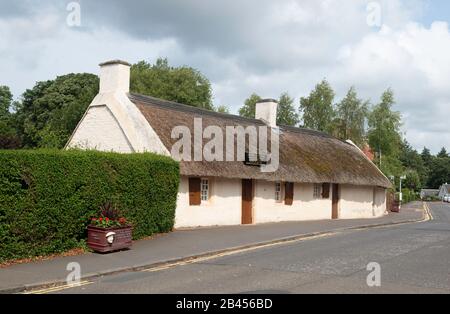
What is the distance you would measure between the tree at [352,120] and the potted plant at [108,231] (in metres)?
39.4

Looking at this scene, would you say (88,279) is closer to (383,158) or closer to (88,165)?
(88,165)

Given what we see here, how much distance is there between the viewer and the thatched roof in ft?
66.8

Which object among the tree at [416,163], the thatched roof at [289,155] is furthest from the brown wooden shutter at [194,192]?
the tree at [416,163]

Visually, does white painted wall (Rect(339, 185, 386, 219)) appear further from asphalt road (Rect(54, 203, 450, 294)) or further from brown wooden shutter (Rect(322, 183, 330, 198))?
asphalt road (Rect(54, 203, 450, 294))

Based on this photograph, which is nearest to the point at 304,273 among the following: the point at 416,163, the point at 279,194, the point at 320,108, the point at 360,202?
the point at 279,194

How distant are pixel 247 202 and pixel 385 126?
3084 cm

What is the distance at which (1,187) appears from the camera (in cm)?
1162

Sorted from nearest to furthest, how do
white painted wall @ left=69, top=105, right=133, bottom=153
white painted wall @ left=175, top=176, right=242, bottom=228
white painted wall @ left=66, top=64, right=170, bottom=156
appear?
white painted wall @ left=175, top=176, right=242, bottom=228, white painted wall @ left=66, top=64, right=170, bottom=156, white painted wall @ left=69, top=105, right=133, bottom=153

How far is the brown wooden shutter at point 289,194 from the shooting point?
82.2ft

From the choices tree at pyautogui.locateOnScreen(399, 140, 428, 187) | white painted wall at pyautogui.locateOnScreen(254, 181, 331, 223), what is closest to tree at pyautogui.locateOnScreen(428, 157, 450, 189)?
tree at pyautogui.locateOnScreen(399, 140, 428, 187)

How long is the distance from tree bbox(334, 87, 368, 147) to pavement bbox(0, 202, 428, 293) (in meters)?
32.2

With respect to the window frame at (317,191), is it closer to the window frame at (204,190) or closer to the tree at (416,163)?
the window frame at (204,190)

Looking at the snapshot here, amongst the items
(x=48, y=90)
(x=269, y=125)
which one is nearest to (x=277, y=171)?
(x=269, y=125)
